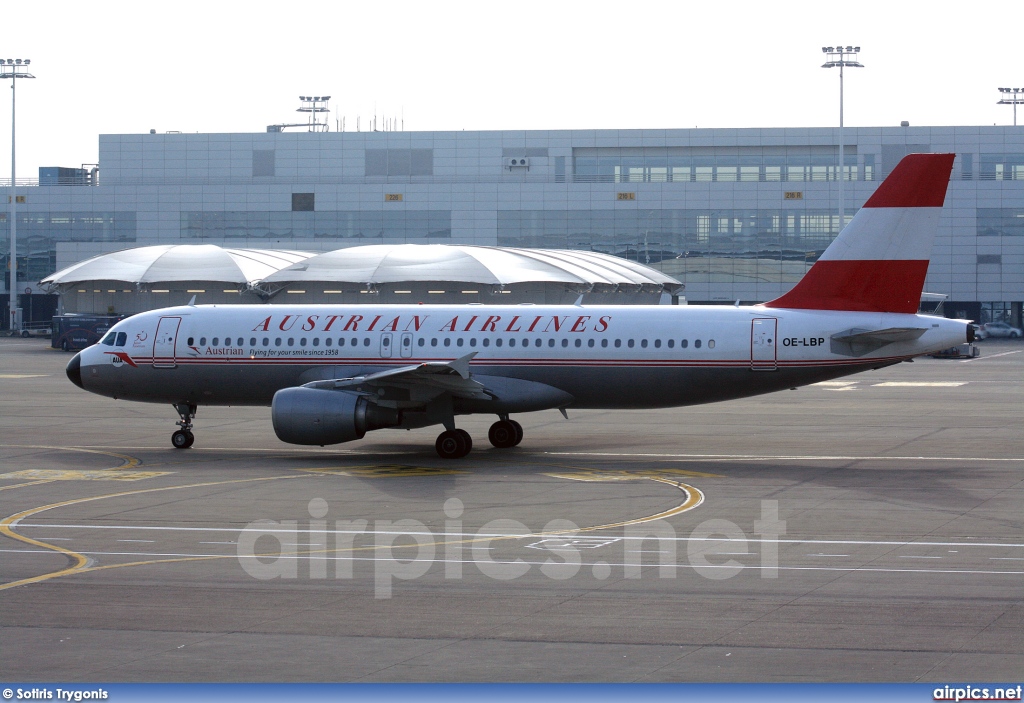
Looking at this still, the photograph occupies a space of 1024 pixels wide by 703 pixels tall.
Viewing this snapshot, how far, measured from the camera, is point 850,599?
15.6m

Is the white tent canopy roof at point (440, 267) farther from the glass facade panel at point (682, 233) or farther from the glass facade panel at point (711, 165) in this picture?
the glass facade panel at point (711, 165)

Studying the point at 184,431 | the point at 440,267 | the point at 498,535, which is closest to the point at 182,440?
the point at 184,431

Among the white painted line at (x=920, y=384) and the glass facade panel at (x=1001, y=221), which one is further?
the glass facade panel at (x=1001, y=221)

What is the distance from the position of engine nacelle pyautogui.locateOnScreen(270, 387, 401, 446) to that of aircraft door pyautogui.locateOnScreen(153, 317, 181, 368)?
16.9 ft

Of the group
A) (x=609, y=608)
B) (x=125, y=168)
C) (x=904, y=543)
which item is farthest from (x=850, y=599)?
(x=125, y=168)

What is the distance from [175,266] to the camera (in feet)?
291

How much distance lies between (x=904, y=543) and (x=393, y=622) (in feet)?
30.4

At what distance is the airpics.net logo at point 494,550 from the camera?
683 inches

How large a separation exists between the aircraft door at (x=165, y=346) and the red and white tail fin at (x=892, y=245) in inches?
645

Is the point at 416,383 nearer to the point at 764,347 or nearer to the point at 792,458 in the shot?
the point at 764,347

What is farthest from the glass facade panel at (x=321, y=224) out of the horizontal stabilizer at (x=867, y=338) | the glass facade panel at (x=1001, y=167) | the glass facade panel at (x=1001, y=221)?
the horizontal stabilizer at (x=867, y=338)

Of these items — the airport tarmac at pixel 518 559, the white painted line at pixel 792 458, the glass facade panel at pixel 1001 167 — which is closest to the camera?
the airport tarmac at pixel 518 559

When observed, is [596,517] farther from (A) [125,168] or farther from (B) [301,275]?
(A) [125,168]

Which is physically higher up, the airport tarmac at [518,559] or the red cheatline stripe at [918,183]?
the red cheatline stripe at [918,183]
